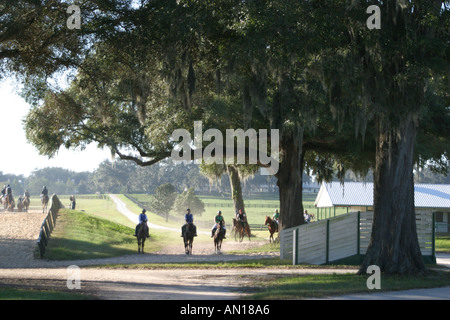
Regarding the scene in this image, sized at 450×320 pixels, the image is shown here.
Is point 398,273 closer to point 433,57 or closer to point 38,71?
point 433,57

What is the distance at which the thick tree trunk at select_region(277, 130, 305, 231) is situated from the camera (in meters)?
28.5

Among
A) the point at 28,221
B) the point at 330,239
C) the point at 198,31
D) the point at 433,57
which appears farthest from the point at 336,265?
the point at 28,221

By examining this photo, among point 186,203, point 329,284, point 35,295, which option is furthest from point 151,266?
point 186,203

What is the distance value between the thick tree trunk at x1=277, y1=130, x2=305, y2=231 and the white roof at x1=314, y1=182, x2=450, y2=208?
2351 cm

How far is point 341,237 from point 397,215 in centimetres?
396

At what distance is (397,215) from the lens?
16.2 m

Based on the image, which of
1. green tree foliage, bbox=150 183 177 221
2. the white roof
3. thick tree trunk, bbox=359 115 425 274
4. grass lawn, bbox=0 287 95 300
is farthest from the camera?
green tree foliage, bbox=150 183 177 221

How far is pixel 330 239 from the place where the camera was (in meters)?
20.1

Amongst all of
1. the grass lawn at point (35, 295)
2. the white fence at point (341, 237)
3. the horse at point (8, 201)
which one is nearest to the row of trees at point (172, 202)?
the horse at point (8, 201)

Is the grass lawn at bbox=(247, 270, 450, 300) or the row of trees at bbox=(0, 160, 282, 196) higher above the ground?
Answer: the row of trees at bbox=(0, 160, 282, 196)

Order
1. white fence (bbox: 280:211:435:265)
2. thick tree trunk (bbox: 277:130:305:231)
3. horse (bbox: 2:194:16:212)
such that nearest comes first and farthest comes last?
white fence (bbox: 280:211:435:265) → thick tree trunk (bbox: 277:130:305:231) → horse (bbox: 2:194:16:212)

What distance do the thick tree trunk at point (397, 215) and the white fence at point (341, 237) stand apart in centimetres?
338

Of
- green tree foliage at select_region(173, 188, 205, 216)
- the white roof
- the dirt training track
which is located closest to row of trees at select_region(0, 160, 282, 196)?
green tree foliage at select_region(173, 188, 205, 216)

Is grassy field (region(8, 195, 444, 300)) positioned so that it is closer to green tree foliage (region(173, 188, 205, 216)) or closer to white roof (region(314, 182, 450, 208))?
white roof (region(314, 182, 450, 208))
